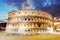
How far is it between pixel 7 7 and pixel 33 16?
0.62m

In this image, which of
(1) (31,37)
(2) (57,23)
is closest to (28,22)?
(1) (31,37)

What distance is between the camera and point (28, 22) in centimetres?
304

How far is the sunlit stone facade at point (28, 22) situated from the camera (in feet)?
9.92

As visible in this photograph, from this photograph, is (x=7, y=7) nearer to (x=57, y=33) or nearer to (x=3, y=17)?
(x=3, y=17)

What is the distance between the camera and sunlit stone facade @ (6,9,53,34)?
119 inches

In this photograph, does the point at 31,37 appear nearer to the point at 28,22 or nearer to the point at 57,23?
the point at 28,22

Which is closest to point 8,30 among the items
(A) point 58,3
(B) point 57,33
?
(B) point 57,33

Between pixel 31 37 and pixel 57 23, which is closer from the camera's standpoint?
pixel 31 37

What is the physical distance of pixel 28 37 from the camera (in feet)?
9.86

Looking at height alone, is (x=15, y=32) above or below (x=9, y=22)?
below

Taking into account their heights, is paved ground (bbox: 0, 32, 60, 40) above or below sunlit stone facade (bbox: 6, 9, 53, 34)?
below

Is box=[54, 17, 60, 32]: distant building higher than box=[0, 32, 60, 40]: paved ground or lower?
higher

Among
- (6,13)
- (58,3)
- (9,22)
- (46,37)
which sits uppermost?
(58,3)

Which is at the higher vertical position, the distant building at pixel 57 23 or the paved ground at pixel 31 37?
the distant building at pixel 57 23
